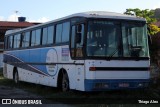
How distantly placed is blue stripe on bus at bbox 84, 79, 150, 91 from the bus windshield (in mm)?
881

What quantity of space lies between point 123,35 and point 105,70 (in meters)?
1.49

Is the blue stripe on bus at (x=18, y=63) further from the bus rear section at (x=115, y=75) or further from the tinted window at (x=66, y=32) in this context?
the bus rear section at (x=115, y=75)

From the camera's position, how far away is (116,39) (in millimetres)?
14969

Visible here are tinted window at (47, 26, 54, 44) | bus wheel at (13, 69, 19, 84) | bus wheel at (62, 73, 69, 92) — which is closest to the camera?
bus wheel at (62, 73, 69, 92)

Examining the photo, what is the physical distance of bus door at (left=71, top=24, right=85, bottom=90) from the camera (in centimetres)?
1486

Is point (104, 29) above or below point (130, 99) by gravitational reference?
above

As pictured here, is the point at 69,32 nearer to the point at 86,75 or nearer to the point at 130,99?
the point at 86,75

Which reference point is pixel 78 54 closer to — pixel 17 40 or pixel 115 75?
pixel 115 75

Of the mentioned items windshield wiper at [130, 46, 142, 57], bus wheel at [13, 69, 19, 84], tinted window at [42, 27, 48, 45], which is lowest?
bus wheel at [13, 69, 19, 84]

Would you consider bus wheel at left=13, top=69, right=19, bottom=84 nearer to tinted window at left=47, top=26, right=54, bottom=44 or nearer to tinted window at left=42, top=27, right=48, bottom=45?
tinted window at left=42, top=27, right=48, bottom=45

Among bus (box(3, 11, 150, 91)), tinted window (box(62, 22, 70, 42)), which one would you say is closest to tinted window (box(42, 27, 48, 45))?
bus (box(3, 11, 150, 91))

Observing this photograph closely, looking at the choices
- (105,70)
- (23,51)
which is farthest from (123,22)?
(23,51)

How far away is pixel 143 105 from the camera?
43.0ft

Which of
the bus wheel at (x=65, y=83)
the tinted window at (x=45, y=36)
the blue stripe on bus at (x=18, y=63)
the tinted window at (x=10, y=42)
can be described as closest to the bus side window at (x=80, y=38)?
the bus wheel at (x=65, y=83)
